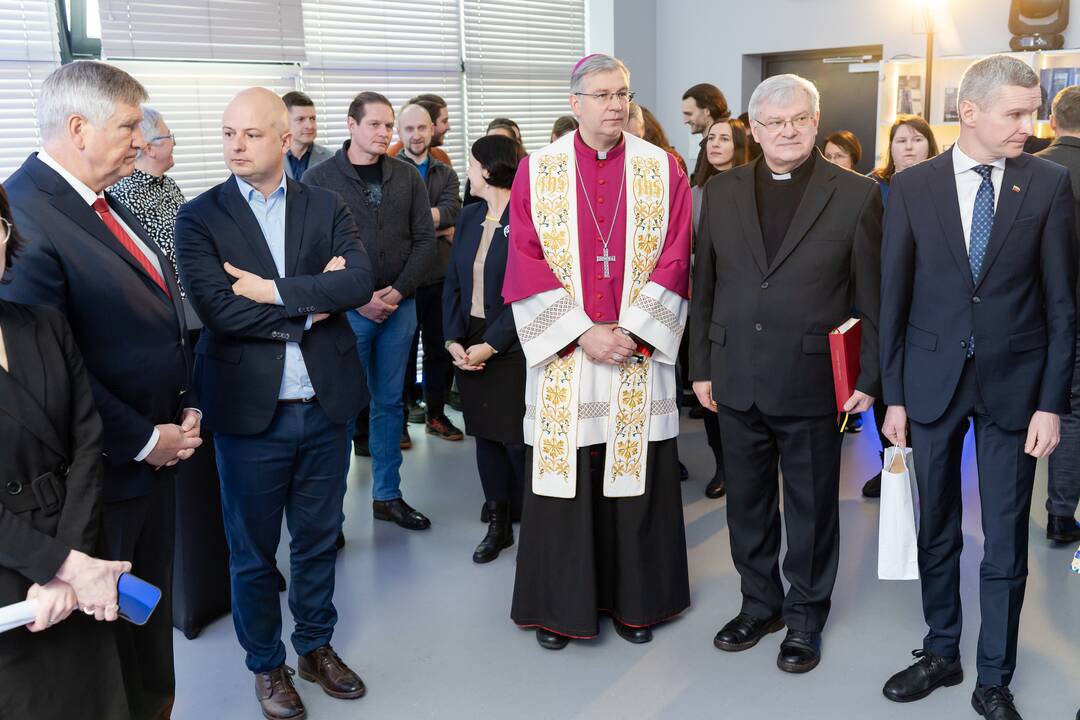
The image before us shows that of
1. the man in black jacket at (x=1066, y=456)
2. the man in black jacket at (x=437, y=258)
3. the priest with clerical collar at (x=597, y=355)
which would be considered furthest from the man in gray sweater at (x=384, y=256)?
the man in black jacket at (x=1066, y=456)

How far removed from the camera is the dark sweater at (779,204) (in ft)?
9.93

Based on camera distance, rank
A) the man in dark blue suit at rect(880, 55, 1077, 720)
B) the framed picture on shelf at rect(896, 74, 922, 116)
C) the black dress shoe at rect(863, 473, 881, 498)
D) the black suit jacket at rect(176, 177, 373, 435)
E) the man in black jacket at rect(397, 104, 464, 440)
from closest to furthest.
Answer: the man in dark blue suit at rect(880, 55, 1077, 720), the black suit jacket at rect(176, 177, 373, 435), the black dress shoe at rect(863, 473, 881, 498), the man in black jacket at rect(397, 104, 464, 440), the framed picture on shelf at rect(896, 74, 922, 116)

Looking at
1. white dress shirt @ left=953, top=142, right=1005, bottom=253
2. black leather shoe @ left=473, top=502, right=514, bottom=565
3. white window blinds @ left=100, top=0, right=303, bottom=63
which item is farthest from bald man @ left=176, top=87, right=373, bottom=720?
white window blinds @ left=100, top=0, right=303, bottom=63

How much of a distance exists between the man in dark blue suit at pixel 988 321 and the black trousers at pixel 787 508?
324mm

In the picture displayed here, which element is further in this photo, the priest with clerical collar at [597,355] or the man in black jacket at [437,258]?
the man in black jacket at [437,258]

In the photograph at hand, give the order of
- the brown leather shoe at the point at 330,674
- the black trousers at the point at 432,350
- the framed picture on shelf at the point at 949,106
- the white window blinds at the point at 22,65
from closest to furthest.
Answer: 1. the brown leather shoe at the point at 330,674
2. the white window blinds at the point at 22,65
3. the black trousers at the point at 432,350
4. the framed picture on shelf at the point at 949,106

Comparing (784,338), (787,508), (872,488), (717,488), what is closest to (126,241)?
(784,338)

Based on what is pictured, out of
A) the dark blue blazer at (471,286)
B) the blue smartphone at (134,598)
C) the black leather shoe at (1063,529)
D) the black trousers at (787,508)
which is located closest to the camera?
the blue smartphone at (134,598)

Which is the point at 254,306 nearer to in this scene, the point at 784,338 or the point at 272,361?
the point at 272,361

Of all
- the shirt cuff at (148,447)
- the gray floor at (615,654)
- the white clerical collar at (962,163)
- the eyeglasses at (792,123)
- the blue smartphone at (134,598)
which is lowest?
the gray floor at (615,654)

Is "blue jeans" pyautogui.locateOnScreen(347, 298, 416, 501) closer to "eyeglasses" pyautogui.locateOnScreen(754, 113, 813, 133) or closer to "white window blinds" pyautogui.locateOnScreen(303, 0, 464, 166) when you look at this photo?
"eyeglasses" pyautogui.locateOnScreen(754, 113, 813, 133)

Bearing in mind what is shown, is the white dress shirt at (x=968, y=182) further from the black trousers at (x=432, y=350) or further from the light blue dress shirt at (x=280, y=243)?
the black trousers at (x=432, y=350)

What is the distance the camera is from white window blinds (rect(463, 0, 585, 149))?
7.44 m

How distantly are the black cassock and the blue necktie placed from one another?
3.65 ft
